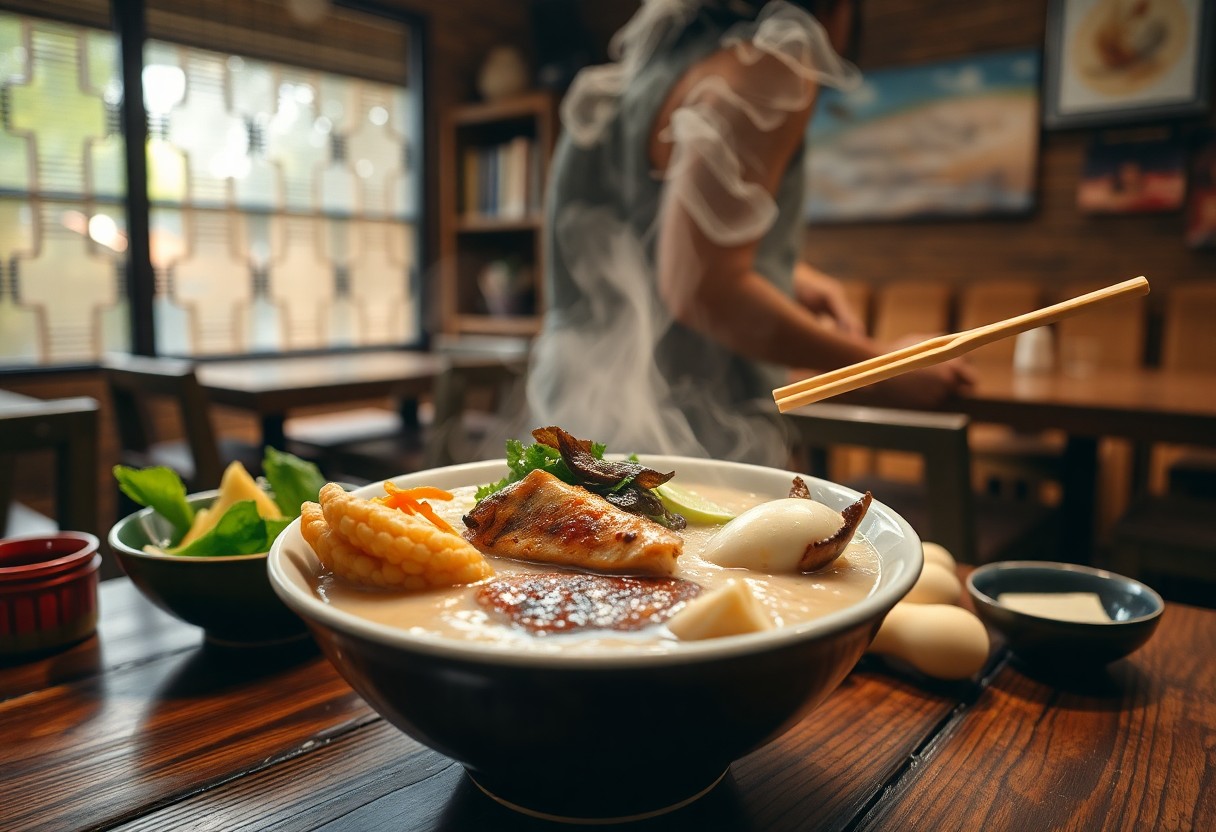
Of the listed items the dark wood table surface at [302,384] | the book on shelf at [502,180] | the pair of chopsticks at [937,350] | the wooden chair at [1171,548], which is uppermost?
the book on shelf at [502,180]

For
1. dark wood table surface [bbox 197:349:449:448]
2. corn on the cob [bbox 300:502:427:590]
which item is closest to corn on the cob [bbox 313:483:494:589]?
corn on the cob [bbox 300:502:427:590]

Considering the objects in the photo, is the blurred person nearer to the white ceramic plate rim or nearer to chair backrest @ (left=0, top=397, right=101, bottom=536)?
the white ceramic plate rim

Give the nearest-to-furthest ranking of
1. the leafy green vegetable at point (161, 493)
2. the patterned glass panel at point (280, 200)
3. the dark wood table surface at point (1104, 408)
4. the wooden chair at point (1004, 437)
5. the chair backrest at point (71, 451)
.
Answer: the leafy green vegetable at point (161, 493) < the chair backrest at point (71, 451) < the dark wood table surface at point (1104, 408) < the wooden chair at point (1004, 437) < the patterned glass panel at point (280, 200)

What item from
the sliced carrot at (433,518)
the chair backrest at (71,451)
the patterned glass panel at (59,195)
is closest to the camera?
the sliced carrot at (433,518)

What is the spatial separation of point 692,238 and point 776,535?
1042mm

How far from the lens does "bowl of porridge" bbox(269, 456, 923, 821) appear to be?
468mm

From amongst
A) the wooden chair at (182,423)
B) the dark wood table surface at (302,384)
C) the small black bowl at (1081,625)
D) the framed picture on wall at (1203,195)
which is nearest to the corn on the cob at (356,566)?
the small black bowl at (1081,625)

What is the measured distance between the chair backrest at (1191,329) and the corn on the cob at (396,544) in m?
4.58

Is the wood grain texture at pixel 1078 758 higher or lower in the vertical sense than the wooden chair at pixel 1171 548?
higher

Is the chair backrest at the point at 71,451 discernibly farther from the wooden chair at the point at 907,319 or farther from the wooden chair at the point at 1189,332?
the wooden chair at the point at 1189,332

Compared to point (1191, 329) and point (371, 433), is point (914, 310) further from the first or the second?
point (371, 433)

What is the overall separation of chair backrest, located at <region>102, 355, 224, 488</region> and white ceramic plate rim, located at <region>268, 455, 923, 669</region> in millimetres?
2385

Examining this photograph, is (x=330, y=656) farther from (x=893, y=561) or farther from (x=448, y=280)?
(x=448, y=280)

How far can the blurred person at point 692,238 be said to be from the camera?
5.21 ft
